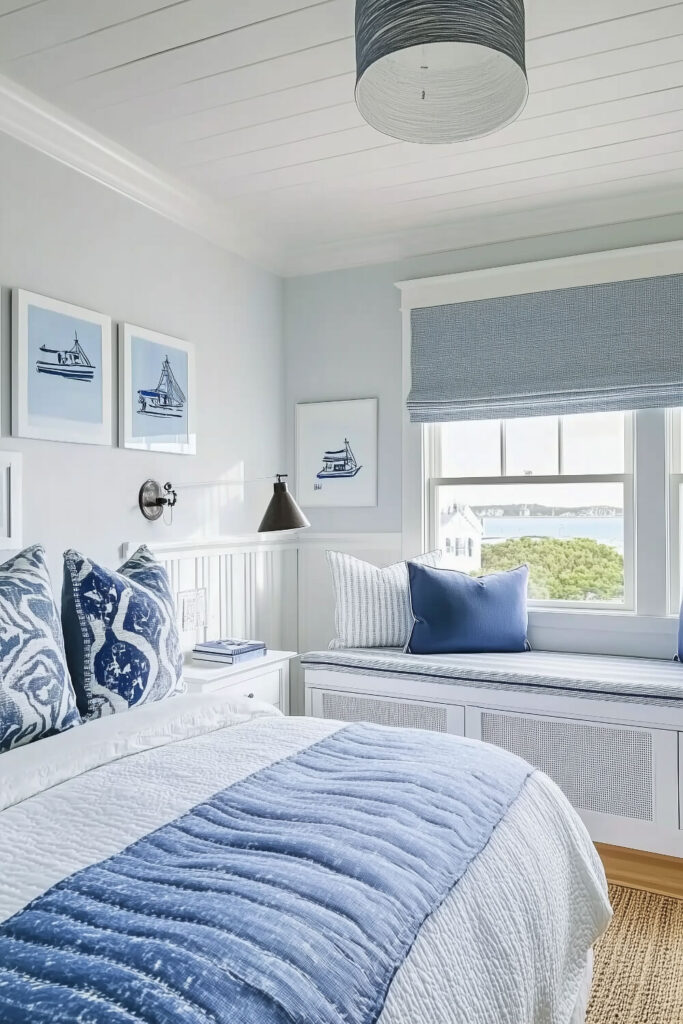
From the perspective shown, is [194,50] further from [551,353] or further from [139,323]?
[551,353]

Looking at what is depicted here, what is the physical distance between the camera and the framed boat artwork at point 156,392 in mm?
2906

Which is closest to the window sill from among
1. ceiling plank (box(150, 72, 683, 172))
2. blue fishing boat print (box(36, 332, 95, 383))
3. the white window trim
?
the white window trim

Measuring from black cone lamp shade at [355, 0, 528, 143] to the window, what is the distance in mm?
1831

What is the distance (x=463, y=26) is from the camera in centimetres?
155

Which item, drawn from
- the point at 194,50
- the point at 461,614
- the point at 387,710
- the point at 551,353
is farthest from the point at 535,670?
the point at 194,50

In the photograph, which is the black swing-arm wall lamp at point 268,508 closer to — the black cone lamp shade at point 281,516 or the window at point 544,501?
the black cone lamp shade at point 281,516

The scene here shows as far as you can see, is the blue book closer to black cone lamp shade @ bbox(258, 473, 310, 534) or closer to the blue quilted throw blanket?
black cone lamp shade @ bbox(258, 473, 310, 534)

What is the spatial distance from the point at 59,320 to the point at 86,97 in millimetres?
697

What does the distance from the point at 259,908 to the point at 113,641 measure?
121 centimetres

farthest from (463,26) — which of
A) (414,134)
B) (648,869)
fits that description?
(648,869)

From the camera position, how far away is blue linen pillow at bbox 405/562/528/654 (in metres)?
3.29

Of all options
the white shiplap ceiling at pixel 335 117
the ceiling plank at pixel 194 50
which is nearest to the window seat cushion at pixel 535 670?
the white shiplap ceiling at pixel 335 117

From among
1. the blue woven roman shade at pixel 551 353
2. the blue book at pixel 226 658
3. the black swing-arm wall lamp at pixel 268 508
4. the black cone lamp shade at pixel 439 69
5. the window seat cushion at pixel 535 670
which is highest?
the black cone lamp shade at pixel 439 69

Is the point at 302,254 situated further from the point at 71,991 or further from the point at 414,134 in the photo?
the point at 71,991
